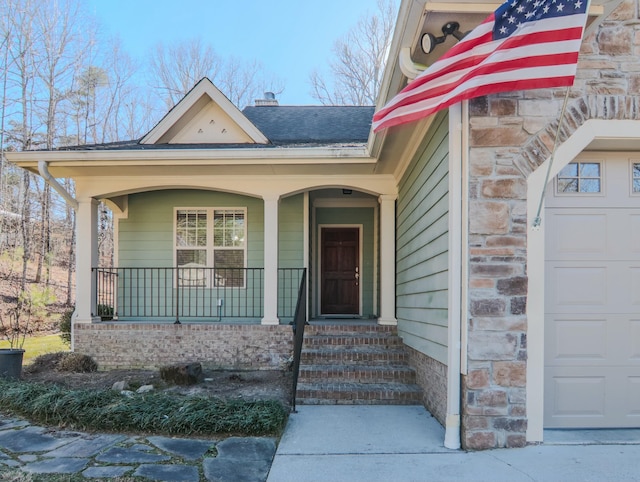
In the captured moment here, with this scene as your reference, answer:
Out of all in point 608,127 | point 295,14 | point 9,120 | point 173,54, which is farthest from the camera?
point 295,14

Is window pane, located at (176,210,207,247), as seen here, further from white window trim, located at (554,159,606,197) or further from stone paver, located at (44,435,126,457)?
white window trim, located at (554,159,606,197)

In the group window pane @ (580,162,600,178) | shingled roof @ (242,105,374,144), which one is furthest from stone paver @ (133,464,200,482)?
shingled roof @ (242,105,374,144)

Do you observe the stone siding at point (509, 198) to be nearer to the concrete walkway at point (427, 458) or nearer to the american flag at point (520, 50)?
the concrete walkway at point (427, 458)

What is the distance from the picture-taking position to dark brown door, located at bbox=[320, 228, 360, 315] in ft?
27.7

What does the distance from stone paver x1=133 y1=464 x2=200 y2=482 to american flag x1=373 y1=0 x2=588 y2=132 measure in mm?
3118

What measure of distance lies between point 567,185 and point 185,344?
5.20 metres

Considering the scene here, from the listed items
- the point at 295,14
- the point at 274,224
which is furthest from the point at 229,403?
the point at 295,14

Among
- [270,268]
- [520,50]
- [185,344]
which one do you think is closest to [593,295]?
[520,50]

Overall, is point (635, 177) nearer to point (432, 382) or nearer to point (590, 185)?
point (590, 185)

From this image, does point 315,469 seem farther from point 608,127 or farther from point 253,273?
point 253,273

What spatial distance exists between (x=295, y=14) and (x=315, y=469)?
2169cm

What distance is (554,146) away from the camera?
3.34 metres

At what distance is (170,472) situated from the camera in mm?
3086

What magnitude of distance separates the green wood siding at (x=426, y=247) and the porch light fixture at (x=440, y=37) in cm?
66
